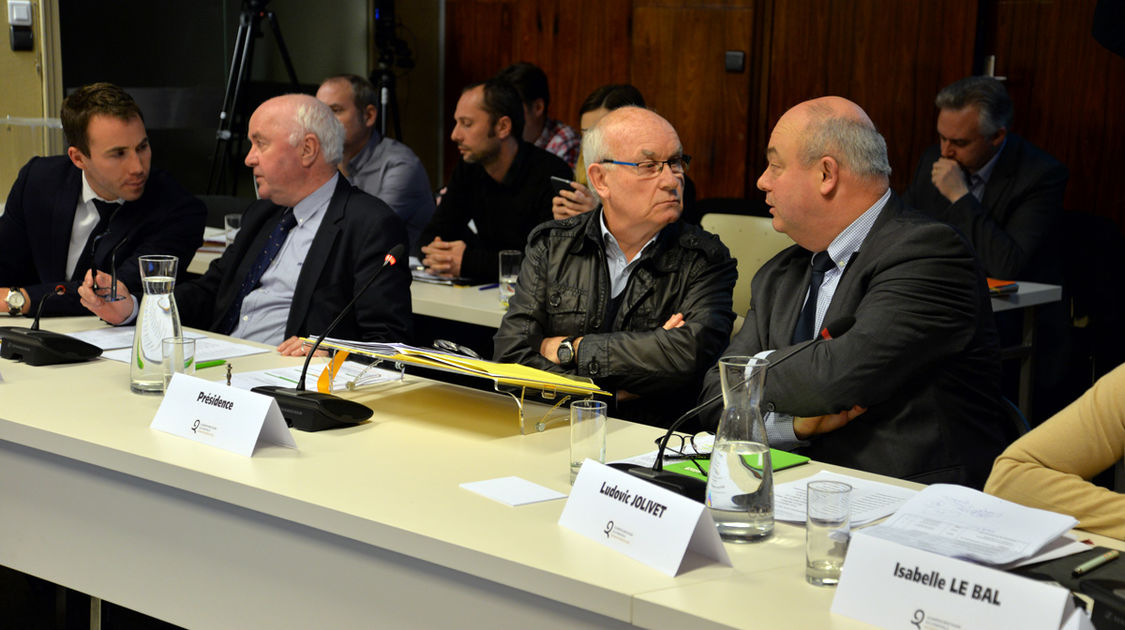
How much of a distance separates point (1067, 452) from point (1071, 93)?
147 inches

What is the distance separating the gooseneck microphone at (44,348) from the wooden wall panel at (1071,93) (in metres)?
4.15

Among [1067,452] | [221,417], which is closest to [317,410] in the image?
[221,417]

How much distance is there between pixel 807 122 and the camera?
2273mm

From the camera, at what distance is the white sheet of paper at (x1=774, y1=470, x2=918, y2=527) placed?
1.59 m

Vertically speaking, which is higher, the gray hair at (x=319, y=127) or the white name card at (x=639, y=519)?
the gray hair at (x=319, y=127)

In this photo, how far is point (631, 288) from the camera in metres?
2.69

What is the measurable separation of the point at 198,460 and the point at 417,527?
49 cm

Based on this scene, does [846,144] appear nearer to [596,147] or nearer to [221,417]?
[596,147]

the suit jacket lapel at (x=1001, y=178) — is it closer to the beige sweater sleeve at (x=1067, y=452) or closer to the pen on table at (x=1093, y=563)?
the beige sweater sleeve at (x=1067, y=452)

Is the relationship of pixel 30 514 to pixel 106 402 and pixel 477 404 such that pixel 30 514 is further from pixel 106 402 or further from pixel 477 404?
pixel 477 404

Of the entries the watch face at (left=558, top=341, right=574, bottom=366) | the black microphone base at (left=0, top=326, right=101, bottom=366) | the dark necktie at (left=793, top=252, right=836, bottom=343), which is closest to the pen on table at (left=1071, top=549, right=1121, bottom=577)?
the dark necktie at (left=793, top=252, right=836, bottom=343)

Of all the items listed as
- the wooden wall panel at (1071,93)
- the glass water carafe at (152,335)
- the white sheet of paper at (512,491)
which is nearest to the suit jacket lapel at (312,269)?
the glass water carafe at (152,335)

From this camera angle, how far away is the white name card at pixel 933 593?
3.67 feet

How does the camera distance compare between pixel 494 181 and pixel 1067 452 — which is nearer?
pixel 1067 452
